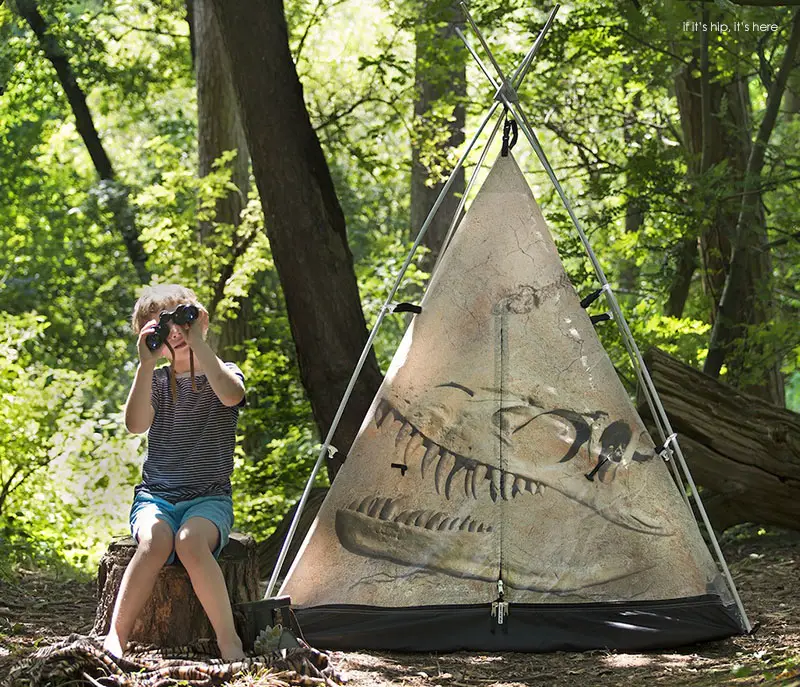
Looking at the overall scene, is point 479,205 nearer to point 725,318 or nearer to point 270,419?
point 725,318

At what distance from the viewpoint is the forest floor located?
3945 millimetres

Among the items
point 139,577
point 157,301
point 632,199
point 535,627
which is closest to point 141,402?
point 157,301

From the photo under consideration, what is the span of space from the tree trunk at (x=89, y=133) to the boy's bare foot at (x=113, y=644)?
26.3 ft

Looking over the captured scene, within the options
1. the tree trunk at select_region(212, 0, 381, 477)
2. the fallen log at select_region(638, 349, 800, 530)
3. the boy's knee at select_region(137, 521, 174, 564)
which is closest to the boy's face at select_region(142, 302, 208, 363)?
the boy's knee at select_region(137, 521, 174, 564)

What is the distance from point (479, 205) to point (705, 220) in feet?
9.23

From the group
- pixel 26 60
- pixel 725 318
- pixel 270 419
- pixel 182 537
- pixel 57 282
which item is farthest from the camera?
A: pixel 57 282

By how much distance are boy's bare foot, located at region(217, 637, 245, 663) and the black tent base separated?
93 centimetres

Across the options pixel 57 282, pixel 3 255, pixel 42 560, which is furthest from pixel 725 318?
pixel 3 255

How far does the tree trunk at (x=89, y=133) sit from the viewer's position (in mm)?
10594

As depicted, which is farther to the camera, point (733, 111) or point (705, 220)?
point (733, 111)

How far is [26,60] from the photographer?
10.7 metres

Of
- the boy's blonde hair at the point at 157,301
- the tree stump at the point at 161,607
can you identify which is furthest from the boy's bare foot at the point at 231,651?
the boy's blonde hair at the point at 157,301

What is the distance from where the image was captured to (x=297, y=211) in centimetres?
634

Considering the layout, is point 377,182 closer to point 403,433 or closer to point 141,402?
point 403,433
